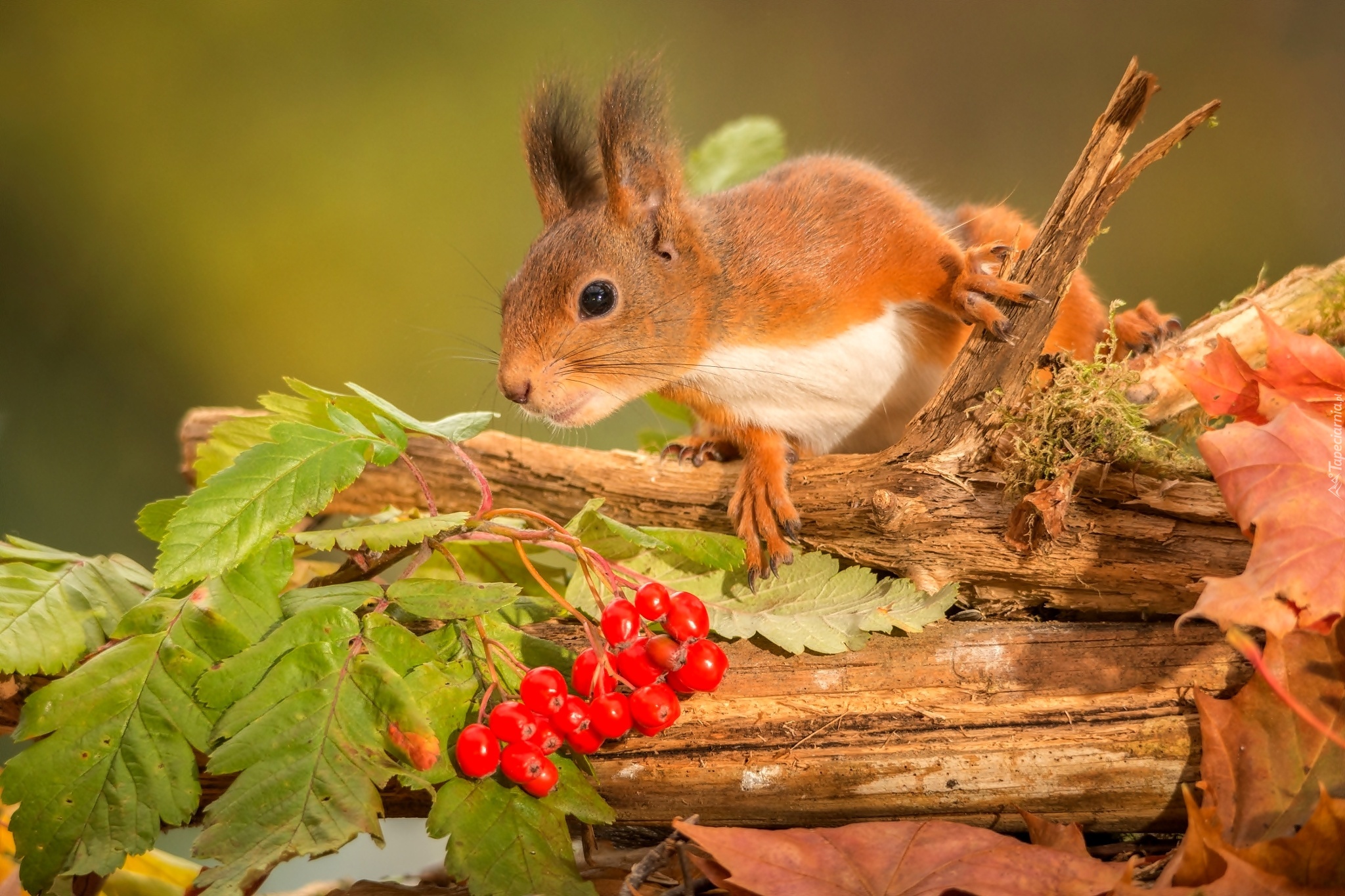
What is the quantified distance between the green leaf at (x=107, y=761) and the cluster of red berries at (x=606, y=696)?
22 centimetres

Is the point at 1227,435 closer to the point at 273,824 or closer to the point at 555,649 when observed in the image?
the point at 555,649

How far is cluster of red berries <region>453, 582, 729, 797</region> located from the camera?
724 millimetres

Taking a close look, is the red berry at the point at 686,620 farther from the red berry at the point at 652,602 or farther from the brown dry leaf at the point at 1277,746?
the brown dry leaf at the point at 1277,746

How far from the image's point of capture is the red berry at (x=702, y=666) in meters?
0.76

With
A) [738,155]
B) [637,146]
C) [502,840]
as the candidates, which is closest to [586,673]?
[502,840]

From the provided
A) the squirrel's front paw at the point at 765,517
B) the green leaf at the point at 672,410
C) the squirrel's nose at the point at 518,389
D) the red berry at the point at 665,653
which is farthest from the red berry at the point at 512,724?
the green leaf at the point at 672,410

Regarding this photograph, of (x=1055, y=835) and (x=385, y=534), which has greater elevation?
(x=385, y=534)

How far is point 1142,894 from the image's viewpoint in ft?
1.89

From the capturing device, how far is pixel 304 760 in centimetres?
69

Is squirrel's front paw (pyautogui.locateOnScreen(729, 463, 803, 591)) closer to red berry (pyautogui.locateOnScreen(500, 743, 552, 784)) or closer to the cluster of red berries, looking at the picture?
the cluster of red berries

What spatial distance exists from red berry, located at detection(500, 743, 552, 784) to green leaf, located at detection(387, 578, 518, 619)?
0.37 feet

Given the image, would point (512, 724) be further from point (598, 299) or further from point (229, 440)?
point (229, 440)

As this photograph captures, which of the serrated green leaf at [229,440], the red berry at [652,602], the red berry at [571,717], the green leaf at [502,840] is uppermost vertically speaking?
the serrated green leaf at [229,440]

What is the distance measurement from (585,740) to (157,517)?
469mm
